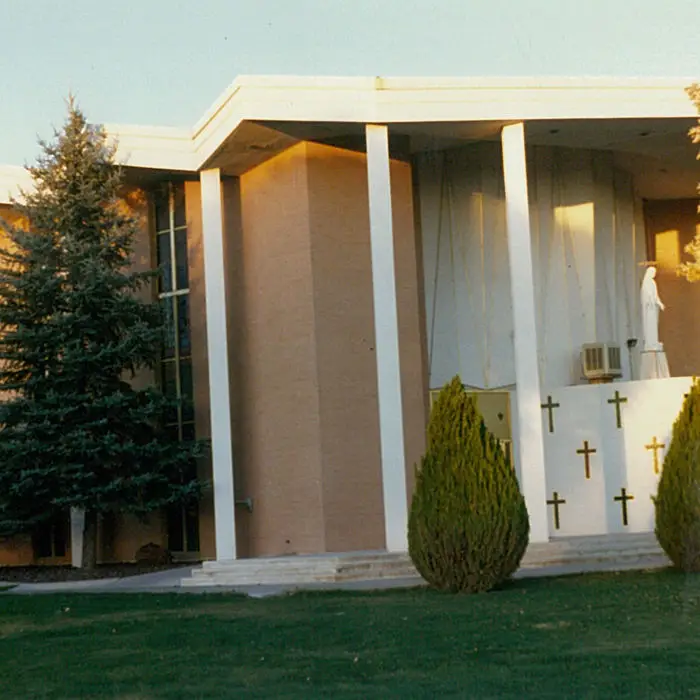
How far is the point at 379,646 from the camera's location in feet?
32.8

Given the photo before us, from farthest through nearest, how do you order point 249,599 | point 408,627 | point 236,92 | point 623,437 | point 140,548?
point 140,548 < point 623,437 < point 236,92 < point 249,599 < point 408,627

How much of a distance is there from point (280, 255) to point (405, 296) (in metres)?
2.08

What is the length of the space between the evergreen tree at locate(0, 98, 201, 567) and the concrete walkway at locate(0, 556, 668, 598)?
1.18 meters

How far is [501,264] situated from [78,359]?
7045mm

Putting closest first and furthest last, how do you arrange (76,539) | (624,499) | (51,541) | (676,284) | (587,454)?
(624,499)
(587,454)
(76,539)
(51,541)
(676,284)

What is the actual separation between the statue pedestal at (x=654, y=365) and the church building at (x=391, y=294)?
0.03 metres

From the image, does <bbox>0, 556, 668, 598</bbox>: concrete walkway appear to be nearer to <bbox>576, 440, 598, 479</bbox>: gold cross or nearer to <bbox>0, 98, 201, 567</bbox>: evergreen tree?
<bbox>0, 98, 201, 567</bbox>: evergreen tree

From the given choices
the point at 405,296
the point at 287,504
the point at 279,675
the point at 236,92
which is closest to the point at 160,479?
the point at 287,504

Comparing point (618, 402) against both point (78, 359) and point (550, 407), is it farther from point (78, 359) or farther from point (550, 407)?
point (78, 359)

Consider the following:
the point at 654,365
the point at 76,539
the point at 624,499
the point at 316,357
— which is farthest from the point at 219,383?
the point at 654,365

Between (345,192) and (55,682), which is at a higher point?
(345,192)

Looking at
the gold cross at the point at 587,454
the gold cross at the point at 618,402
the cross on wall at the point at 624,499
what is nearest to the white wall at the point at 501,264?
the gold cross at the point at 618,402

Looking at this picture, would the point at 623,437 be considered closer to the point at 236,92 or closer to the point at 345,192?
the point at 345,192

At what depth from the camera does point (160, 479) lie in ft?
63.5
